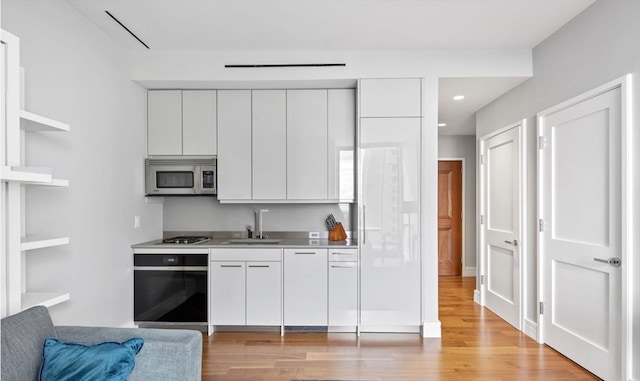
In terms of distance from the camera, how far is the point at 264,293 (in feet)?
11.4

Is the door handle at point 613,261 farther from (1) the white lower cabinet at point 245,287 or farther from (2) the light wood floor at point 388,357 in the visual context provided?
(1) the white lower cabinet at point 245,287

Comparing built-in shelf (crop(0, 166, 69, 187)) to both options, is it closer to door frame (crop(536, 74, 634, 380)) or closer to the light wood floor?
the light wood floor

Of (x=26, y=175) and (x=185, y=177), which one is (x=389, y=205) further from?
(x=26, y=175)

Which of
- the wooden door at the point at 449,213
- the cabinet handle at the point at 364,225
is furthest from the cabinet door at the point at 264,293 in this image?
the wooden door at the point at 449,213

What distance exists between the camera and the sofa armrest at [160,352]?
1.68m

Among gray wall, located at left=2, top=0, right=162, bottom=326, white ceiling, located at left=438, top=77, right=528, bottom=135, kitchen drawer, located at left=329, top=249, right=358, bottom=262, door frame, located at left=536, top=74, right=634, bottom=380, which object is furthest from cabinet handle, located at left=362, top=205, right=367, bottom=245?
gray wall, located at left=2, top=0, right=162, bottom=326

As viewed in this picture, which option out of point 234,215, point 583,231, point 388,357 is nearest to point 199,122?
point 234,215

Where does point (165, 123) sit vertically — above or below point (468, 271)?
above

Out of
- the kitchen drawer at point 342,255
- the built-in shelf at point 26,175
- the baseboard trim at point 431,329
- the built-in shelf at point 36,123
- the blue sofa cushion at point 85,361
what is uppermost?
the built-in shelf at point 36,123

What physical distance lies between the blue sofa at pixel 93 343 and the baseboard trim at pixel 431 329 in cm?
232

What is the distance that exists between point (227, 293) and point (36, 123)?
2131 millimetres

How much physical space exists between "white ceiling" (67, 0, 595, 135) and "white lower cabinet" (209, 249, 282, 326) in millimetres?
1977

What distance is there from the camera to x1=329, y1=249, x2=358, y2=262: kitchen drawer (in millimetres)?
3479

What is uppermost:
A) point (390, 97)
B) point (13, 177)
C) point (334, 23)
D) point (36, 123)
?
point (334, 23)
